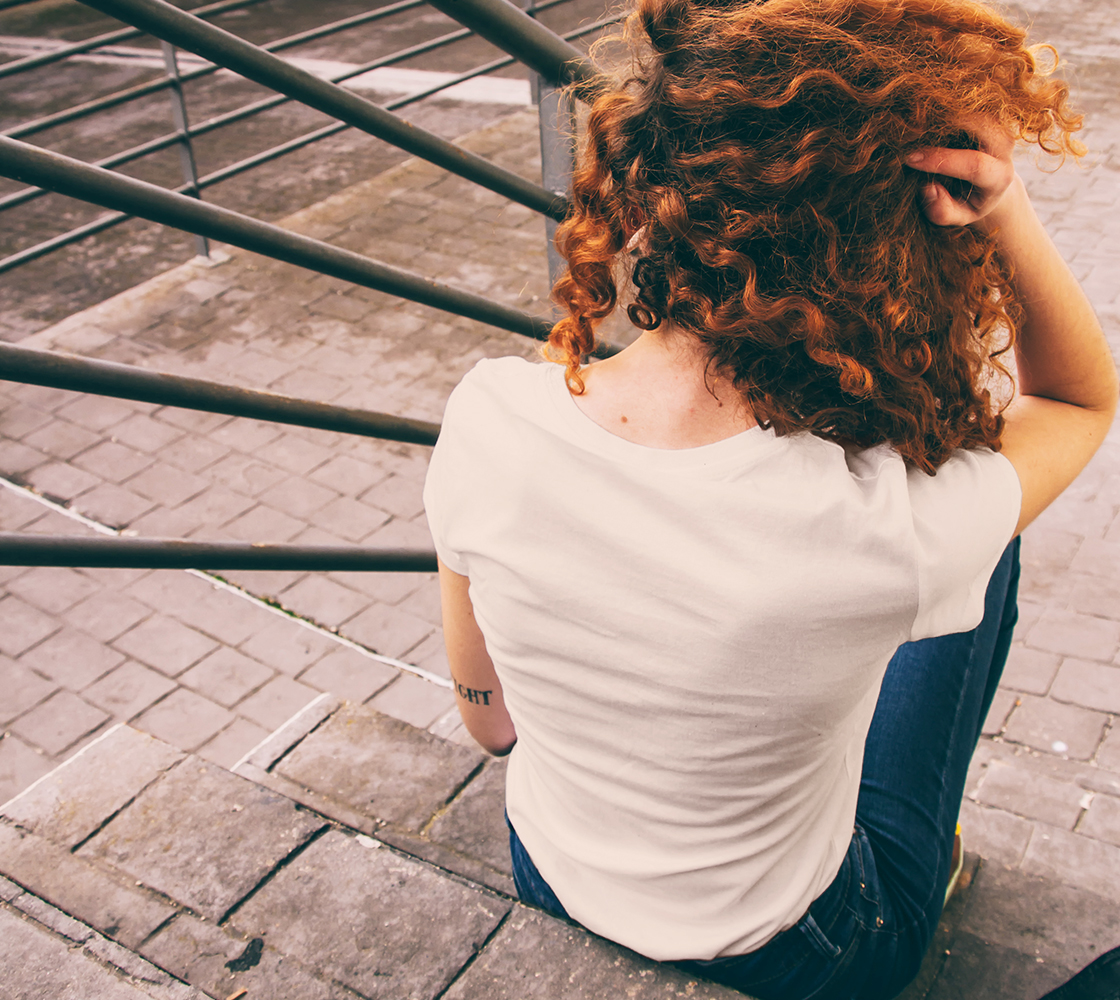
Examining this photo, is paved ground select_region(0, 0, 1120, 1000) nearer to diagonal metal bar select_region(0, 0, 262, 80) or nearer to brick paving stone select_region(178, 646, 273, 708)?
brick paving stone select_region(178, 646, 273, 708)

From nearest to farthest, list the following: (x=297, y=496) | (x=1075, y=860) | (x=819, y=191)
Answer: (x=819, y=191), (x=1075, y=860), (x=297, y=496)

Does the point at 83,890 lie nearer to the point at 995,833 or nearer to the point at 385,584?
the point at 995,833

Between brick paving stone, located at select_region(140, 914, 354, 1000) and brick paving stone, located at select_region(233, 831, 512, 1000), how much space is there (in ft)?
0.09

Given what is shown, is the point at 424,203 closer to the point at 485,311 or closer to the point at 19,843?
the point at 485,311

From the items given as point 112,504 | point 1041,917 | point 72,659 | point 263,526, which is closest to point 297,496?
point 263,526

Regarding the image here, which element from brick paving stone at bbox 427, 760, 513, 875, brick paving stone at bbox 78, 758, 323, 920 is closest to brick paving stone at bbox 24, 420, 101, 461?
brick paving stone at bbox 78, 758, 323, 920

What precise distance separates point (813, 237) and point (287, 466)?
3495 mm

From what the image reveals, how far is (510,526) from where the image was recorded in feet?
3.37

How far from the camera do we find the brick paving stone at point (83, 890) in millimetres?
1440

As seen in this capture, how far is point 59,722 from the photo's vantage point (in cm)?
305

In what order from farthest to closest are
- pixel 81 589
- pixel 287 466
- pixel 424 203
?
pixel 424 203, pixel 287 466, pixel 81 589

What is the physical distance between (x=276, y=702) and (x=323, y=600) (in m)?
0.51

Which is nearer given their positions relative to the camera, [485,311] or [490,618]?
[490,618]

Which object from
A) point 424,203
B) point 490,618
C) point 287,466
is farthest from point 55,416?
point 490,618
